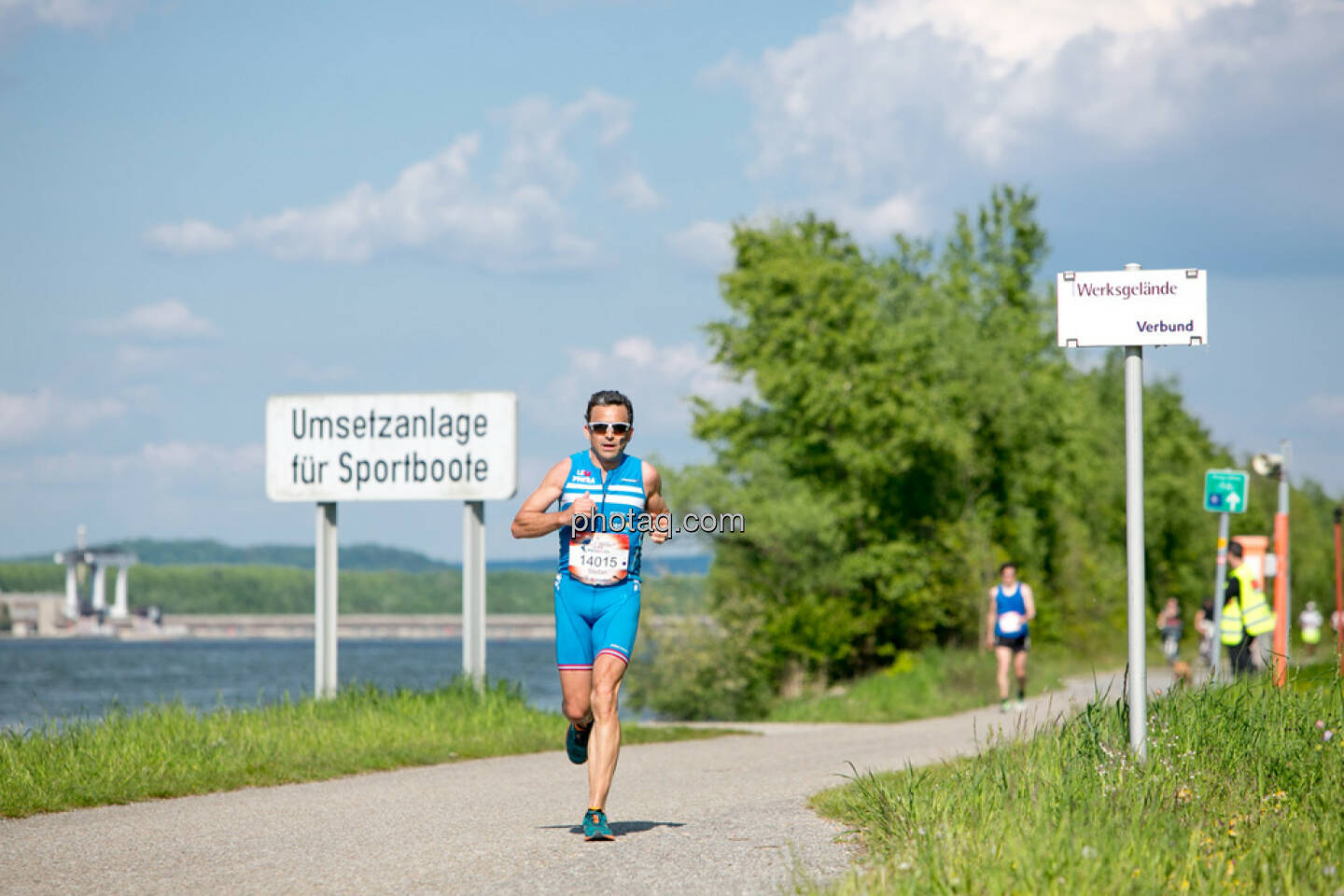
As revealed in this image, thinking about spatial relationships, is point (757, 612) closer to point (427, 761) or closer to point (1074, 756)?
point (427, 761)

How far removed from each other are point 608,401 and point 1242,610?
36.4 feet

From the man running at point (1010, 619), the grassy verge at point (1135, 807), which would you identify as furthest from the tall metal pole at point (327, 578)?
the grassy verge at point (1135, 807)

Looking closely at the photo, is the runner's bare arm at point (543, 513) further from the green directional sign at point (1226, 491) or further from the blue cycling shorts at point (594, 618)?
the green directional sign at point (1226, 491)

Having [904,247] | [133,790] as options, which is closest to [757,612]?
[904,247]

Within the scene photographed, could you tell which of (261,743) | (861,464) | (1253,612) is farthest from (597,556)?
(861,464)

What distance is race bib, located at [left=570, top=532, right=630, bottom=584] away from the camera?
284 inches

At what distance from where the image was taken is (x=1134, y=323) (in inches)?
304

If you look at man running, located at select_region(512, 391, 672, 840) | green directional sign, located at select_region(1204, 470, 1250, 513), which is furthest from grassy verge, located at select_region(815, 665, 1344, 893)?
green directional sign, located at select_region(1204, 470, 1250, 513)

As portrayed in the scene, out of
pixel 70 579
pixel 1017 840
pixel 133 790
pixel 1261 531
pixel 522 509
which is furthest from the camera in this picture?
pixel 70 579

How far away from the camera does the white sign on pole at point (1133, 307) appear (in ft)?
25.1

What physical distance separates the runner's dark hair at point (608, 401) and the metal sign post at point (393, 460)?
8921 mm

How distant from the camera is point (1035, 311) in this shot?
173 ft

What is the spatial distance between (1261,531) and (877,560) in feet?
165

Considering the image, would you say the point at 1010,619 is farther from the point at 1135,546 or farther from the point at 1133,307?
the point at 1133,307
